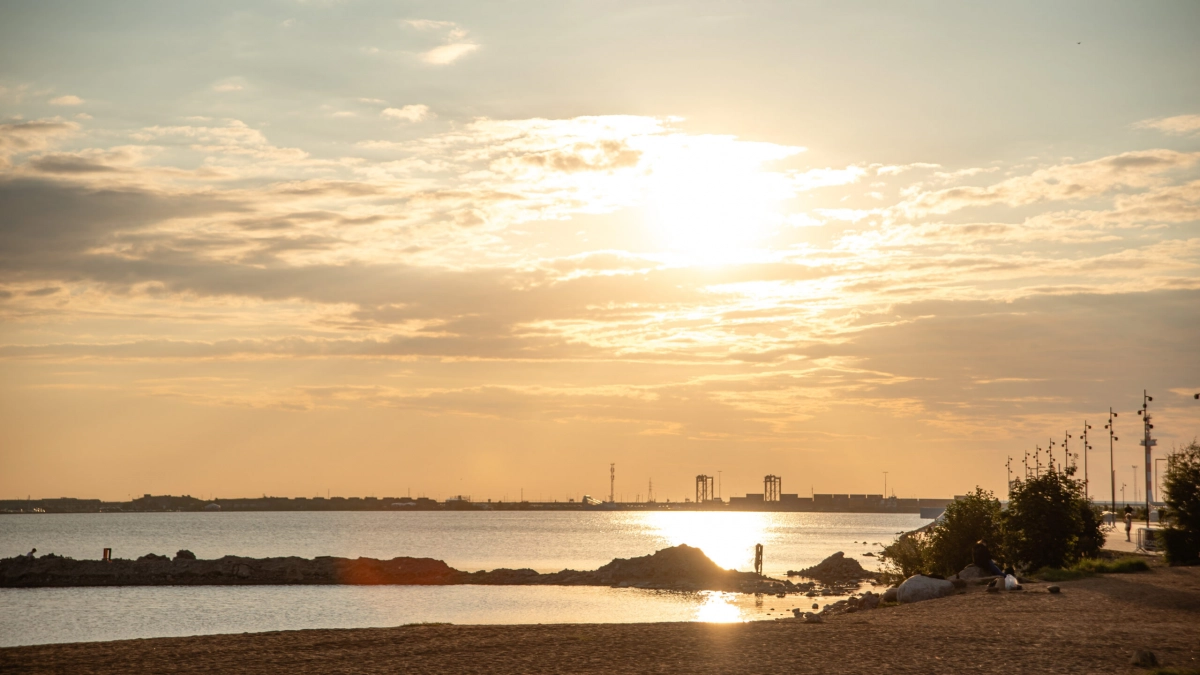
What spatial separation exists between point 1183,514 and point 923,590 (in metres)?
12.4

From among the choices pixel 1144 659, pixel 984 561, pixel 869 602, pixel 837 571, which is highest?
pixel 1144 659

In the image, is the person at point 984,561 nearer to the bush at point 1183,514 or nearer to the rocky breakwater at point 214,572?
the bush at point 1183,514

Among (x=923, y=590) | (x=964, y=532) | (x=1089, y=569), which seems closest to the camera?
(x=923, y=590)

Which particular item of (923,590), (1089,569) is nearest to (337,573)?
(923,590)

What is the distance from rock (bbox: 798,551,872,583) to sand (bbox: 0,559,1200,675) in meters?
55.3

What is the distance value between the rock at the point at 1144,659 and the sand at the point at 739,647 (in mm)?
222

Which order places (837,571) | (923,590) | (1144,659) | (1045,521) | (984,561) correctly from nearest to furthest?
(1144,659) → (923,590) → (984,561) → (1045,521) → (837,571)

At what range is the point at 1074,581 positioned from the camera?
104 feet

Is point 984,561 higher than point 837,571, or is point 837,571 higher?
point 984,561

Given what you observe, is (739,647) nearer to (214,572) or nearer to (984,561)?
(984,561)

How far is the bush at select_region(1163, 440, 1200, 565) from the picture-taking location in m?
36.5

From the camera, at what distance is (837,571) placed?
268ft

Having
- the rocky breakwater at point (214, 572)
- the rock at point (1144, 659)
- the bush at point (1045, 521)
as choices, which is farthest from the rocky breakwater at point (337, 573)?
the rock at point (1144, 659)

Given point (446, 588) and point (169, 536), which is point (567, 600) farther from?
point (169, 536)
